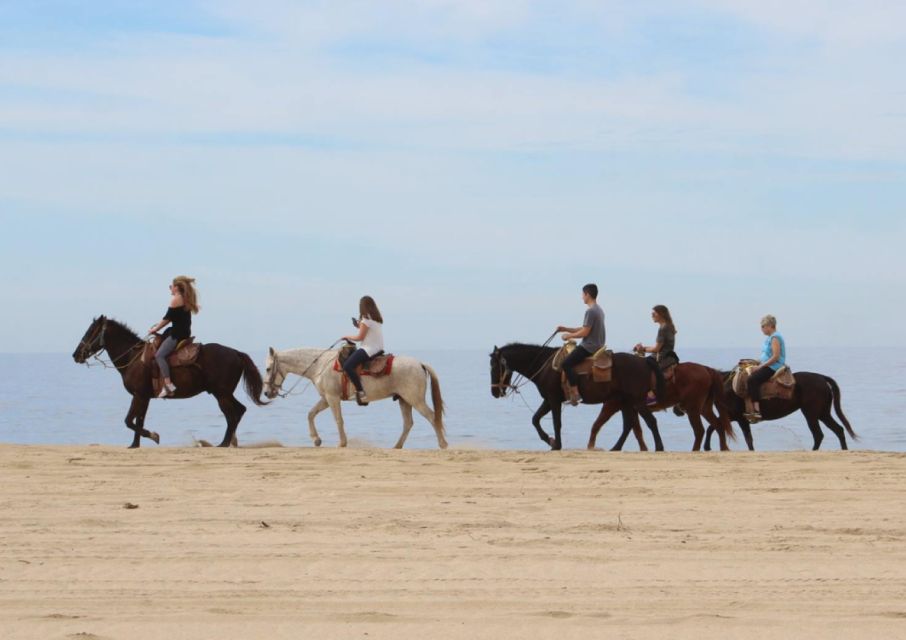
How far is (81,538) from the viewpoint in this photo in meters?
8.62

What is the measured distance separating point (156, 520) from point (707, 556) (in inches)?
155

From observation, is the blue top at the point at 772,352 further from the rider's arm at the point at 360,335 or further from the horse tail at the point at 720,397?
the rider's arm at the point at 360,335

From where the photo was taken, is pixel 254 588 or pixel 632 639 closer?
pixel 632 639

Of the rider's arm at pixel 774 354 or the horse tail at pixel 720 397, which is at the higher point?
the rider's arm at pixel 774 354

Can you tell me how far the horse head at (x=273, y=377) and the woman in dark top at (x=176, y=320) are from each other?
1.28m

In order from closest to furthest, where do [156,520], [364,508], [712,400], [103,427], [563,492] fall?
[156,520] → [364,508] → [563,492] → [712,400] → [103,427]

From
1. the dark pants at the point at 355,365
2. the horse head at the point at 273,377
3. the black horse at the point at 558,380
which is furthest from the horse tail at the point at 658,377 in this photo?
the horse head at the point at 273,377

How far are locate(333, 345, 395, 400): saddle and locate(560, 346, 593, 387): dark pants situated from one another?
2.24 m

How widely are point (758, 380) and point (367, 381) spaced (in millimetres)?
5140

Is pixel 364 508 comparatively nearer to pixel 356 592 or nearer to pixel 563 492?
pixel 563 492

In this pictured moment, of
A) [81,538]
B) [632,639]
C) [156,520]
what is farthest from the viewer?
[156,520]

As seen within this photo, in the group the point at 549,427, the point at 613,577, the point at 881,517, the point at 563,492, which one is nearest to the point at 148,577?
the point at 613,577

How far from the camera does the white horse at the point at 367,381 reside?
16812 mm

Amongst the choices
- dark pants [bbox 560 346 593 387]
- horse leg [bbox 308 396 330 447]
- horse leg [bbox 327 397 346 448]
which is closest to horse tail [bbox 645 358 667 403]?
dark pants [bbox 560 346 593 387]
